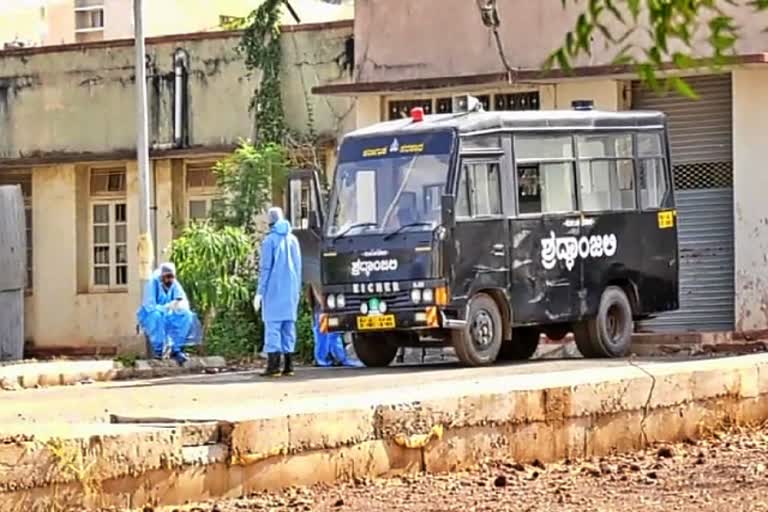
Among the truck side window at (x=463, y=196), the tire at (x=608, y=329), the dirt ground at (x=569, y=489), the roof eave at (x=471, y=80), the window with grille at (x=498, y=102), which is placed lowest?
the dirt ground at (x=569, y=489)

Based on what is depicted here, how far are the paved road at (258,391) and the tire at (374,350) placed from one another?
39cm

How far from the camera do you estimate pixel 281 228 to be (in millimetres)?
19797

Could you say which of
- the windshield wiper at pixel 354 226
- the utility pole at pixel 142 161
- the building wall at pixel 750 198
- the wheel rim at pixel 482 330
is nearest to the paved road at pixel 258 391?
the wheel rim at pixel 482 330

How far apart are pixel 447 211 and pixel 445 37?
26.2 ft

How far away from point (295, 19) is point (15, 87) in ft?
15.1

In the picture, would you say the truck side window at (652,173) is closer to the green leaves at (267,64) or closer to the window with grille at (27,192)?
the green leaves at (267,64)

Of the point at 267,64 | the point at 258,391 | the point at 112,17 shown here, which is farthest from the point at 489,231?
Answer: the point at 112,17

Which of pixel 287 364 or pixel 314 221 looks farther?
pixel 314 221

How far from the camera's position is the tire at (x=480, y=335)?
66.1 feet

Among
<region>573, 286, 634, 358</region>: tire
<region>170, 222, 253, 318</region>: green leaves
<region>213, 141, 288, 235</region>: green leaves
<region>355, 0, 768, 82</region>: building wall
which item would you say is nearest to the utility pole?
<region>170, 222, 253, 318</region>: green leaves

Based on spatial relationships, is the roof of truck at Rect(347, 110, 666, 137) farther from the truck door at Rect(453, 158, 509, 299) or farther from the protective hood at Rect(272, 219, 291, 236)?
the protective hood at Rect(272, 219, 291, 236)

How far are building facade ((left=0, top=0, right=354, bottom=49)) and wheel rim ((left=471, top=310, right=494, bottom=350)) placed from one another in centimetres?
1792

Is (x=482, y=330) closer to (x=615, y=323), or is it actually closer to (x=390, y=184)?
(x=390, y=184)

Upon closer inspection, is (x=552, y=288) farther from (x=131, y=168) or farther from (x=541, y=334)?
(x=131, y=168)
